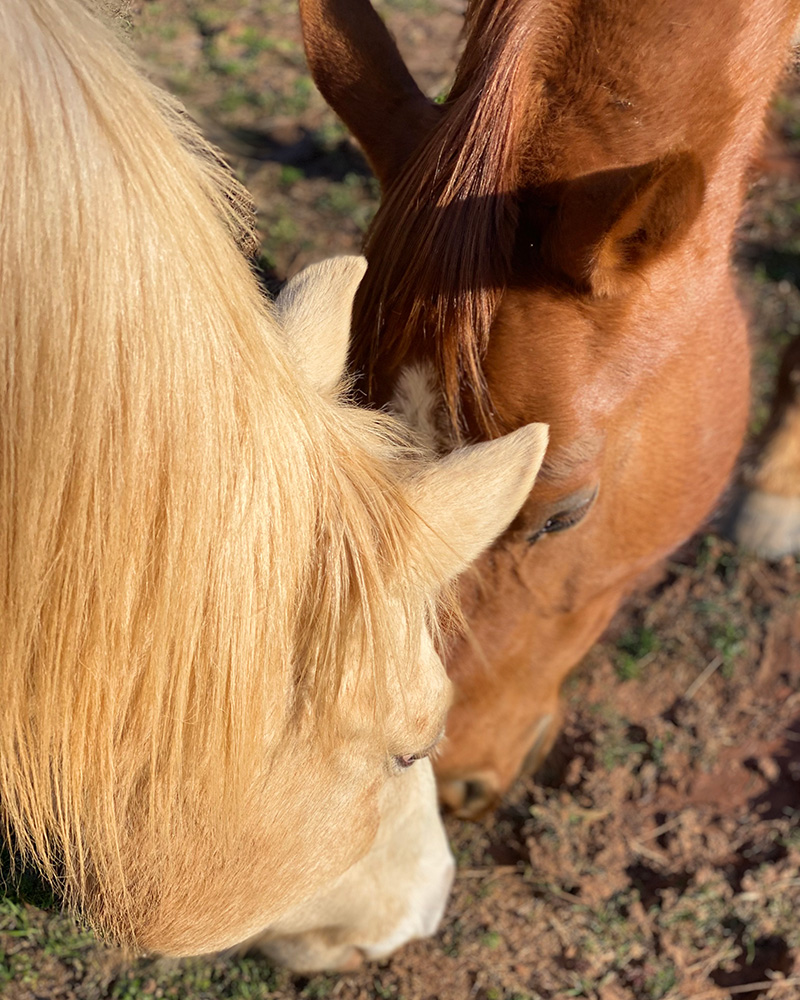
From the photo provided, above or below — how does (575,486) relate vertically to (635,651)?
above

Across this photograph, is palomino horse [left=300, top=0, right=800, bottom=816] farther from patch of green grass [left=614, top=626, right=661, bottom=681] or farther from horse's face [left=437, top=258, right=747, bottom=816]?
patch of green grass [left=614, top=626, right=661, bottom=681]

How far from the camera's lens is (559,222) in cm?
161

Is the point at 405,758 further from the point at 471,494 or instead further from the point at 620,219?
the point at 620,219

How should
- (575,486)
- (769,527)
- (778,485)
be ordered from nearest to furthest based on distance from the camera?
(575,486) < (769,527) < (778,485)

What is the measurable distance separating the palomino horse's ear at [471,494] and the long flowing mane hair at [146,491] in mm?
56

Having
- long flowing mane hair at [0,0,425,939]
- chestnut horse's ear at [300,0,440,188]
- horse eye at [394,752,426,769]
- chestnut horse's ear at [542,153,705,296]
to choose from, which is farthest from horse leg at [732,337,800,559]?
long flowing mane hair at [0,0,425,939]

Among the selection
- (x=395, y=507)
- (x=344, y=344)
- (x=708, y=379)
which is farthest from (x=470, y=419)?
(x=708, y=379)

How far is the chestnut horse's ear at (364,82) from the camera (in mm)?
1905

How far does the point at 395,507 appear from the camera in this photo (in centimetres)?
129

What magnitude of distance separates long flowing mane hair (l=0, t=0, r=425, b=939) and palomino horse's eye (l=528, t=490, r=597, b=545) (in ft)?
2.08

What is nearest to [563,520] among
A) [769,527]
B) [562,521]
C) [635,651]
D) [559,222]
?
[562,521]

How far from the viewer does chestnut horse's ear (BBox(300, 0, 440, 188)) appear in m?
1.91

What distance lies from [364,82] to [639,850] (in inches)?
81.2

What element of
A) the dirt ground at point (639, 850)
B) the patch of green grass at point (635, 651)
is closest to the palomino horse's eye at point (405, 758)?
the dirt ground at point (639, 850)
